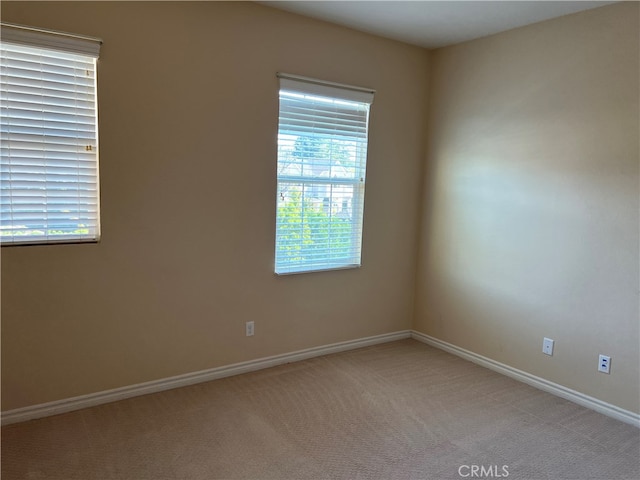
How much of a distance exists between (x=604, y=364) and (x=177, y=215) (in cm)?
280

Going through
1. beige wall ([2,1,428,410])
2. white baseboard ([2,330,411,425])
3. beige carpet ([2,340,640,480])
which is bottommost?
beige carpet ([2,340,640,480])

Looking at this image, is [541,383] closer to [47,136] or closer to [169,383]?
[169,383]

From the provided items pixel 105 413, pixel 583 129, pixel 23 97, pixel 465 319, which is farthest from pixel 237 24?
pixel 465 319

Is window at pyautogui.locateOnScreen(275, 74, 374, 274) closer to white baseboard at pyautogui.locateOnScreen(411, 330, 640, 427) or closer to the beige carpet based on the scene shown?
the beige carpet

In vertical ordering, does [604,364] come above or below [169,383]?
above

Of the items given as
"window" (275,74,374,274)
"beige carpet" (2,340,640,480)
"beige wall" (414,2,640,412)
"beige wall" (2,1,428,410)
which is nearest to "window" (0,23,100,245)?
"beige wall" (2,1,428,410)

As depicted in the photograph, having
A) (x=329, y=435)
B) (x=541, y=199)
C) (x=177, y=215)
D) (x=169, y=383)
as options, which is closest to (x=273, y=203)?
(x=177, y=215)

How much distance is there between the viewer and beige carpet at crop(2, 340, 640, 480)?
2131 mm

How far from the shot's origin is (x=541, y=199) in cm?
305

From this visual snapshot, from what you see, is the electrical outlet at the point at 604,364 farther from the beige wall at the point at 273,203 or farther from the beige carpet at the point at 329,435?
the beige carpet at the point at 329,435

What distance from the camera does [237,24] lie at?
2.84 metres

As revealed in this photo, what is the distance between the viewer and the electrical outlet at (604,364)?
275 centimetres

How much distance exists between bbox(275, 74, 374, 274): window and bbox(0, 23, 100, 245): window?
119 cm

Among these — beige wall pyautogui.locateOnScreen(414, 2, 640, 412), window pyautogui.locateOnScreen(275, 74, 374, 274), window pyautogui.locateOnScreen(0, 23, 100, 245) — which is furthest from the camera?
window pyautogui.locateOnScreen(275, 74, 374, 274)
